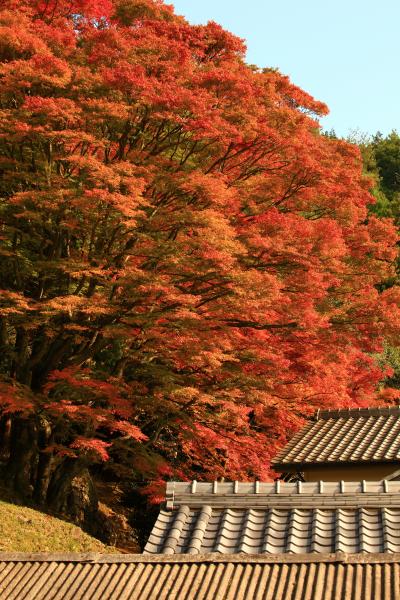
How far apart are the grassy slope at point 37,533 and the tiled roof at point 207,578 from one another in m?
8.35

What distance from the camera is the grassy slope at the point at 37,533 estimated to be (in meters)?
15.2

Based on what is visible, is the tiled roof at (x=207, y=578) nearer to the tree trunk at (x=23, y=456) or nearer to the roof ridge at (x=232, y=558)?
the roof ridge at (x=232, y=558)

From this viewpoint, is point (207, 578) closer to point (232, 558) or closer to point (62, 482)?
point (232, 558)

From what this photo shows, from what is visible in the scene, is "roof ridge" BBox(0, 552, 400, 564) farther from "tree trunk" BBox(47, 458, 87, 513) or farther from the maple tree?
"tree trunk" BBox(47, 458, 87, 513)

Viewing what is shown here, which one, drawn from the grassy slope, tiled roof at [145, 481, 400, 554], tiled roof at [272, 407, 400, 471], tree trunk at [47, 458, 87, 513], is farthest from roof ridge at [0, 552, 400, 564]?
tree trunk at [47, 458, 87, 513]

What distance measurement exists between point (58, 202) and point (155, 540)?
383 inches

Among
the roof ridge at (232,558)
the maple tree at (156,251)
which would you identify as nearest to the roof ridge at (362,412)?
the maple tree at (156,251)

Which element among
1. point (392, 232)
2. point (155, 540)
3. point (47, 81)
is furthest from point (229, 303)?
point (155, 540)

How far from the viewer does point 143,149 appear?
18.5m

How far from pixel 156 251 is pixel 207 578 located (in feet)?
34.9

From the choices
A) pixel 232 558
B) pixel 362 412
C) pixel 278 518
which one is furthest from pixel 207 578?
pixel 362 412

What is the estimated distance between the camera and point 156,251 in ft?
54.0

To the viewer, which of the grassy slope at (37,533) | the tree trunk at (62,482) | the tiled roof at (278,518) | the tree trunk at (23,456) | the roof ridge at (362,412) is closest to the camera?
the tiled roof at (278,518)

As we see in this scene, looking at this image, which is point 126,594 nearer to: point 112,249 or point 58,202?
point 58,202
